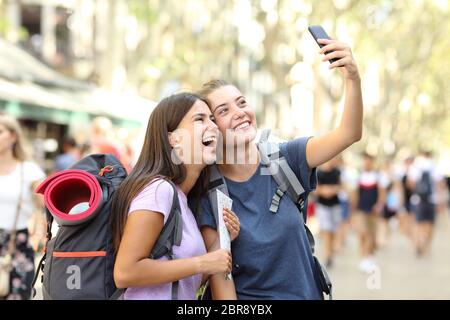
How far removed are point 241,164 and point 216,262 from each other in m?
0.63

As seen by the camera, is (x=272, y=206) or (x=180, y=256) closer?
(x=180, y=256)

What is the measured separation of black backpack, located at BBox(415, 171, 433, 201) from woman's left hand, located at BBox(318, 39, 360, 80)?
530 inches

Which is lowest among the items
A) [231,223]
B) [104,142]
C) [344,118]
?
[231,223]

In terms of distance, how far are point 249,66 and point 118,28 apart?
4355cm

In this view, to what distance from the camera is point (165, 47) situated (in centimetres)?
3164

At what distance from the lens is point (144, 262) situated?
130 inches

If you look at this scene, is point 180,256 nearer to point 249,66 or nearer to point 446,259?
point 446,259

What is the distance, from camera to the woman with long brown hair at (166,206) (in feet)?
10.8

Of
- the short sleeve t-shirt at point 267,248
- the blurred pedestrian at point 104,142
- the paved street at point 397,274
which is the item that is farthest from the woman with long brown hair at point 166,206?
the blurred pedestrian at point 104,142

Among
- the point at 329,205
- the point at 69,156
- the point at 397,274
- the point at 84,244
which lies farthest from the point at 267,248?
the point at 329,205

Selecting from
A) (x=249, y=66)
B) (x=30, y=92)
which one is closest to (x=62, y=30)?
(x=30, y=92)

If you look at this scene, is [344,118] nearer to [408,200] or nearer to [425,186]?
[425,186]

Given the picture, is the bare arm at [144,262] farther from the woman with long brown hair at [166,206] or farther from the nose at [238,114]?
the nose at [238,114]

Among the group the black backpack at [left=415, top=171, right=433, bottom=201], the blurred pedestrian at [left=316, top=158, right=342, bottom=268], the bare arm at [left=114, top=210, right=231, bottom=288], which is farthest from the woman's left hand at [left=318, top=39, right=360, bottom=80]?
the black backpack at [left=415, top=171, right=433, bottom=201]
